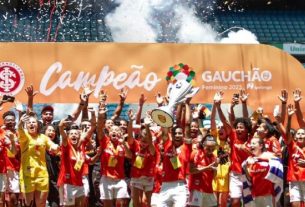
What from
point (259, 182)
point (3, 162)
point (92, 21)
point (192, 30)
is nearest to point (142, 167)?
point (259, 182)

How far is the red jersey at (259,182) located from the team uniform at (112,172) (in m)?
1.78

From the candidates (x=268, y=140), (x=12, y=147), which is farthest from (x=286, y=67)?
(x=12, y=147)

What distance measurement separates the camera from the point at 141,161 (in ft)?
26.9

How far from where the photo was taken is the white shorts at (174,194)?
7.38m

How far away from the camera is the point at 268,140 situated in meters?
8.74

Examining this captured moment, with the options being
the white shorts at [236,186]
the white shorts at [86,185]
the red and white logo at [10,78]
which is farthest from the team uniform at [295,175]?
the red and white logo at [10,78]

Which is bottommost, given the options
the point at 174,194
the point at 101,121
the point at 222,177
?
the point at 174,194

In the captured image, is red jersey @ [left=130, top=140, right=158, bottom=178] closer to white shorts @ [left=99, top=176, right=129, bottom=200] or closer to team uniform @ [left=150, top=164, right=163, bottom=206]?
team uniform @ [left=150, top=164, right=163, bottom=206]

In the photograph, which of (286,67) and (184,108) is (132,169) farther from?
(286,67)

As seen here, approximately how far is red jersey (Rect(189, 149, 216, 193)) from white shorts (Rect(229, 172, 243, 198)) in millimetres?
753

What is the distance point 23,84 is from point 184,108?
296 cm

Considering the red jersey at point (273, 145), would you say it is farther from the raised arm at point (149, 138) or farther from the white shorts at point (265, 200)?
the raised arm at point (149, 138)

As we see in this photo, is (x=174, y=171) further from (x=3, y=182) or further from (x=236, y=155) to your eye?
(x=3, y=182)

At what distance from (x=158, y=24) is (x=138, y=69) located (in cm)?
1175
